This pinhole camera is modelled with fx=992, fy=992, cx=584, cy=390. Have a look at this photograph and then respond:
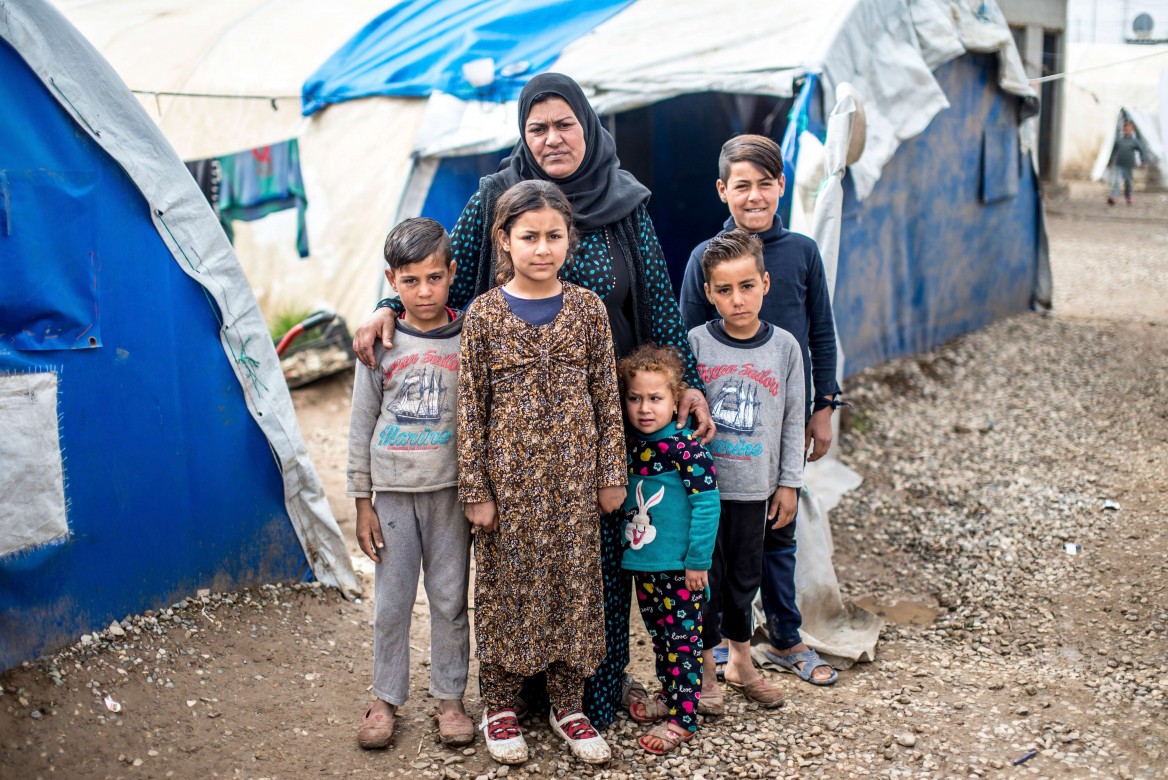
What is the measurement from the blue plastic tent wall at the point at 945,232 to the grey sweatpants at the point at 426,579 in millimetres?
3553

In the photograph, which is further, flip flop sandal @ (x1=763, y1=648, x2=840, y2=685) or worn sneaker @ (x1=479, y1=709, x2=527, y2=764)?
flip flop sandal @ (x1=763, y1=648, x2=840, y2=685)

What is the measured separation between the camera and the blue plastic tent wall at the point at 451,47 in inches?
246

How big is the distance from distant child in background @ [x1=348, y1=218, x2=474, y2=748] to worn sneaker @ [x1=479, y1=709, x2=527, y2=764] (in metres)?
0.09

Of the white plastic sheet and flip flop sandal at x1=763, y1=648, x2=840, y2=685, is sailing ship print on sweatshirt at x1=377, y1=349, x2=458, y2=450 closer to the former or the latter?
the white plastic sheet

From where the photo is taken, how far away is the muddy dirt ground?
2695mm

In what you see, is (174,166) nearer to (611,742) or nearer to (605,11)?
(611,742)

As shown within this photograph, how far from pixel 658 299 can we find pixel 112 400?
66.9 inches

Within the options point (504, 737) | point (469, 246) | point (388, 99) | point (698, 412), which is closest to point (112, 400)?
point (469, 246)

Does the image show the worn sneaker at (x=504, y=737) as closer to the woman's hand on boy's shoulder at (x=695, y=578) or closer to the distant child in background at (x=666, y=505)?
the distant child in background at (x=666, y=505)

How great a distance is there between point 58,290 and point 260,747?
143 centimetres

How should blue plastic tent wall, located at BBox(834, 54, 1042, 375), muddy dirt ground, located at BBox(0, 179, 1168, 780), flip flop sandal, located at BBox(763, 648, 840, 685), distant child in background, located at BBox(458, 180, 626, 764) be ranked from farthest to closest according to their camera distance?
blue plastic tent wall, located at BBox(834, 54, 1042, 375)
flip flop sandal, located at BBox(763, 648, 840, 685)
muddy dirt ground, located at BBox(0, 179, 1168, 780)
distant child in background, located at BBox(458, 180, 626, 764)

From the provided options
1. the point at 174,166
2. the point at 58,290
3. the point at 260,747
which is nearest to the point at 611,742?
the point at 260,747

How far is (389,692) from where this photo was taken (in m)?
2.76

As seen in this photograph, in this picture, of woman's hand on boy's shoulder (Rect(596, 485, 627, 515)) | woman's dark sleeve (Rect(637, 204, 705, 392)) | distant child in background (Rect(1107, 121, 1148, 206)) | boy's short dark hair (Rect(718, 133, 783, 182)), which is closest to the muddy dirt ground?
Answer: woman's hand on boy's shoulder (Rect(596, 485, 627, 515))
